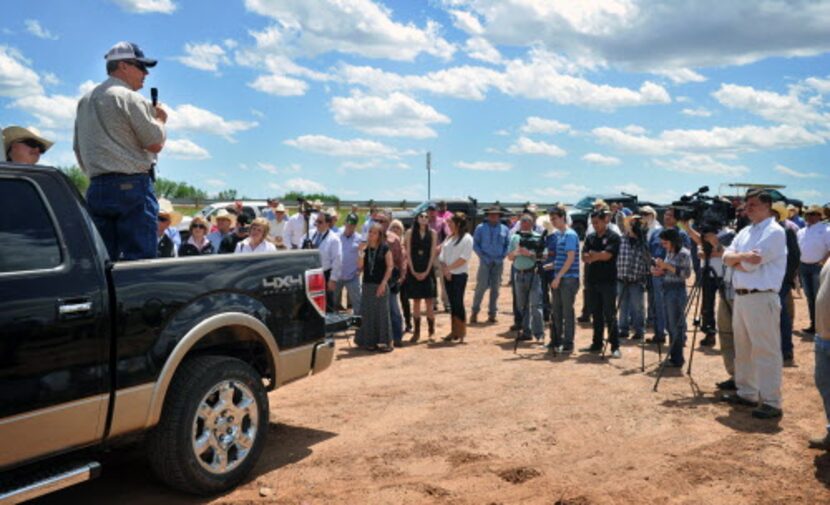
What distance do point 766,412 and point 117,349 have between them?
18.7ft

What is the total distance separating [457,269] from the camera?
11.1 meters

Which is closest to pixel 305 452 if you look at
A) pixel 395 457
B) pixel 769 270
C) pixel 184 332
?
pixel 395 457

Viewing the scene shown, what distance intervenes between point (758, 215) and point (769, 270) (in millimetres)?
522

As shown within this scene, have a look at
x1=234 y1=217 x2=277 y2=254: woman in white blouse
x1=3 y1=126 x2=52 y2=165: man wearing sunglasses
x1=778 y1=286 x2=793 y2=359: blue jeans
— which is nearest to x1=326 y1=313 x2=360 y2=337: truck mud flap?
x1=234 y1=217 x2=277 y2=254: woman in white blouse

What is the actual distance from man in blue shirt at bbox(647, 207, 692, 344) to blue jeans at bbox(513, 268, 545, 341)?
1669 millimetres

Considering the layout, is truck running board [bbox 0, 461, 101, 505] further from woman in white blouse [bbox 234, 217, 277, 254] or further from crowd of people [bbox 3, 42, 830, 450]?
woman in white blouse [bbox 234, 217, 277, 254]

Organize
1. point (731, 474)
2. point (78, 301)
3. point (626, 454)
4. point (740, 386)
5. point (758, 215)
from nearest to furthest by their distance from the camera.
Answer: point (78, 301) → point (731, 474) → point (626, 454) → point (758, 215) → point (740, 386)

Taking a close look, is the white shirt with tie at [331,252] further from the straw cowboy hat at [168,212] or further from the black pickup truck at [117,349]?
the black pickup truck at [117,349]

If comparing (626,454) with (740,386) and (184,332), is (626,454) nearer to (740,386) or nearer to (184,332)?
(740,386)

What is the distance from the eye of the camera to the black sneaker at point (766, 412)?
6.56 meters

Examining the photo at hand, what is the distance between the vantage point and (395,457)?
544cm

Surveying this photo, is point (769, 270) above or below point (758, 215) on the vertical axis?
below

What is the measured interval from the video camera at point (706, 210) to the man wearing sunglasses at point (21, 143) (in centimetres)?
662

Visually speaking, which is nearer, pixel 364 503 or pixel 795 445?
pixel 364 503
